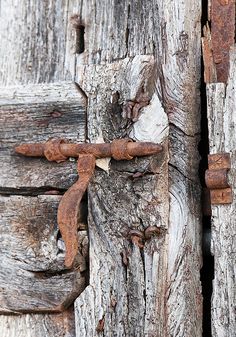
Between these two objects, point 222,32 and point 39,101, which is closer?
point 222,32

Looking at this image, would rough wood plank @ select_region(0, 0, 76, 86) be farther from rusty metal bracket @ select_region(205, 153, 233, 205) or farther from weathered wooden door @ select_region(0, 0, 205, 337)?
rusty metal bracket @ select_region(205, 153, 233, 205)

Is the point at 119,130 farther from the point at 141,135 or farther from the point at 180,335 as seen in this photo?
the point at 180,335

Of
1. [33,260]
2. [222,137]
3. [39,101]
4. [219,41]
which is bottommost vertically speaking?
[33,260]

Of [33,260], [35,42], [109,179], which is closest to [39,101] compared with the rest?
[35,42]

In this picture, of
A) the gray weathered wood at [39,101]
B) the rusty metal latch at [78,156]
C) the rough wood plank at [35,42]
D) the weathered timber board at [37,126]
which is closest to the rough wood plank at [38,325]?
the gray weathered wood at [39,101]

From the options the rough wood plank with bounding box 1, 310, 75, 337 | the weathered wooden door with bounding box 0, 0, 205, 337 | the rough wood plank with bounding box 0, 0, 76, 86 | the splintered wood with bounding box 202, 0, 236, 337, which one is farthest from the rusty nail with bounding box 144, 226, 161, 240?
the rough wood plank with bounding box 0, 0, 76, 86

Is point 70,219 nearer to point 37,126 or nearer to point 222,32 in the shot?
point 37,126

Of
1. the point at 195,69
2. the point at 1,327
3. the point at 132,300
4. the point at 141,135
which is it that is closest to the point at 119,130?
the point at 141,135

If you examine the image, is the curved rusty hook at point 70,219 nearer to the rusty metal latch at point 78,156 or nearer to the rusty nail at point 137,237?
the rusty metal latch at point 78,156

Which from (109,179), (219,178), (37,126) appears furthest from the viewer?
(37,126)
